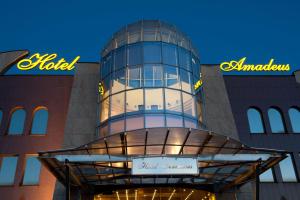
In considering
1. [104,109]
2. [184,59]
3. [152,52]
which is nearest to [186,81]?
[184,59]

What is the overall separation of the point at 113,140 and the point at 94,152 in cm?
156

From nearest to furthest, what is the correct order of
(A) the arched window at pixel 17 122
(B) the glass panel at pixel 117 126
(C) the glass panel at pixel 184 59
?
(B) the glass panel at pixel 117 126, (C) the glass panel at pixel 184 59, (A) the arched window at pixel 17 122

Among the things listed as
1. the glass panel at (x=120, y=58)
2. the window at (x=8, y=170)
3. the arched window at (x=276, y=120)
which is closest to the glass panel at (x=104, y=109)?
the glass panel at (x=120, y=58)

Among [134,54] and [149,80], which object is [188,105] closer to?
[149,80]

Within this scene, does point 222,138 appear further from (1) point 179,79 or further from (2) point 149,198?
(2) point 149,198

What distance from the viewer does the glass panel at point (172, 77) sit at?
18.4 metres

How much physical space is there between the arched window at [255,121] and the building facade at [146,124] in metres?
0.08

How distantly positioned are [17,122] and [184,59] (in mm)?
11589

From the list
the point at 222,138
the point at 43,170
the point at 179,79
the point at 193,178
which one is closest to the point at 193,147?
the point at 222,138

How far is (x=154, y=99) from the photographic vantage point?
58.3 feet

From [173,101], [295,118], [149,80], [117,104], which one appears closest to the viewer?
[173,101]

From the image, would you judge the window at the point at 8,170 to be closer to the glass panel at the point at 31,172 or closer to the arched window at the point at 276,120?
the glass panel at the point at 31,172

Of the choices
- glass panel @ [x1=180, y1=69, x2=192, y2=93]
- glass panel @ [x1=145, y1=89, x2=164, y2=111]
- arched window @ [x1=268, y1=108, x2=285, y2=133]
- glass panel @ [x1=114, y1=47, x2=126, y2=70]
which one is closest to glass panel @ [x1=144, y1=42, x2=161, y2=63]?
glass panel @ [x1=114, y1=47, x2=126, y2=70]

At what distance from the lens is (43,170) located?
19219 millimetres
